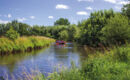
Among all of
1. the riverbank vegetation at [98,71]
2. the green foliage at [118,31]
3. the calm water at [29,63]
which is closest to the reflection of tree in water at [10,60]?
the calm water at [29,63]

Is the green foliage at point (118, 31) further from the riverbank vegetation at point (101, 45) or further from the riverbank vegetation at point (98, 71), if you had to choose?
the riverbank vegetation at point (98, 71)

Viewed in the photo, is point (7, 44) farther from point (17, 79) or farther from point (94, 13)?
point (94, 13)

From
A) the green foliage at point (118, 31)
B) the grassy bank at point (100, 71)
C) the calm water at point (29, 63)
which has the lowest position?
the calm water at point (29, 63)

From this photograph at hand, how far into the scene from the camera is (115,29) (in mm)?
18609

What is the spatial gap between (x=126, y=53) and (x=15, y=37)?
1370cm

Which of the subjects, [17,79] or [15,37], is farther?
[15,37]

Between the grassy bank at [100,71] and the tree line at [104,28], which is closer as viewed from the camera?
the grassy bank at [100,71]

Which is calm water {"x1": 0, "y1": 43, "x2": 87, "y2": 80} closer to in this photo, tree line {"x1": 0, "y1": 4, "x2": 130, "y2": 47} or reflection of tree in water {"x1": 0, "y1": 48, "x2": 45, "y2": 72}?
reflection of tree in water {"x1": 0, "y1": 48, "x2": 45, "y2": 72}

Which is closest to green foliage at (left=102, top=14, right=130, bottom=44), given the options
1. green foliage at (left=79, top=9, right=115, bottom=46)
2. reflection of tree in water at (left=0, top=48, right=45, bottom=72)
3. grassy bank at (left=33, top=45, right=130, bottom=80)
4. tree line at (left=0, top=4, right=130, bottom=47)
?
tree line at (left=0, top=4, right=130, bottom=47)

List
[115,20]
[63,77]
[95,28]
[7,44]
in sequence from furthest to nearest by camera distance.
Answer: [95,28], [115,20], [7,44], [63,77]

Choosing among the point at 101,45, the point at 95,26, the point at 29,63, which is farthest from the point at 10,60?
the point at 95,26

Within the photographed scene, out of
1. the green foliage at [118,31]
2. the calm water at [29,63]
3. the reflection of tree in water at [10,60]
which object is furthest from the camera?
the green foliage at [118,31]

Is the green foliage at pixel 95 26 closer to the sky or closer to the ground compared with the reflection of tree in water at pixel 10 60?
closer to the sky

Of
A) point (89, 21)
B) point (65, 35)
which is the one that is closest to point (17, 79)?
point (89, 21)
